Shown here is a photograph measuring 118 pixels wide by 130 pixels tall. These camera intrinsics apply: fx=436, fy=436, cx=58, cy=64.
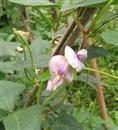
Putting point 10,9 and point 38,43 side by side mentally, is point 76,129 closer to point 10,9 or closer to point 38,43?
point 38,43

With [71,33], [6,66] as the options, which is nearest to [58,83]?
[71,33]

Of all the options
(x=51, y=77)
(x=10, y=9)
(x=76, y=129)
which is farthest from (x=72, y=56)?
(x=10, y=9)

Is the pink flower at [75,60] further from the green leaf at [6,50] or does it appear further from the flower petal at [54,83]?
the green leaf at [6,50]

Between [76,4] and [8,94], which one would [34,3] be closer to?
[76,4]

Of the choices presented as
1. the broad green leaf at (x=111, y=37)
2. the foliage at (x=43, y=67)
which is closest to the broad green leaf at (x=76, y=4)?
the foliage at (x=43, y=67)

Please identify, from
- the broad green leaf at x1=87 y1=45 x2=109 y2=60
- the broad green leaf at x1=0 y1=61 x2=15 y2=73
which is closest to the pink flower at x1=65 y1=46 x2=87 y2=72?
the broad green leaf at x1=87 y1=45 x2=109 y2=60
